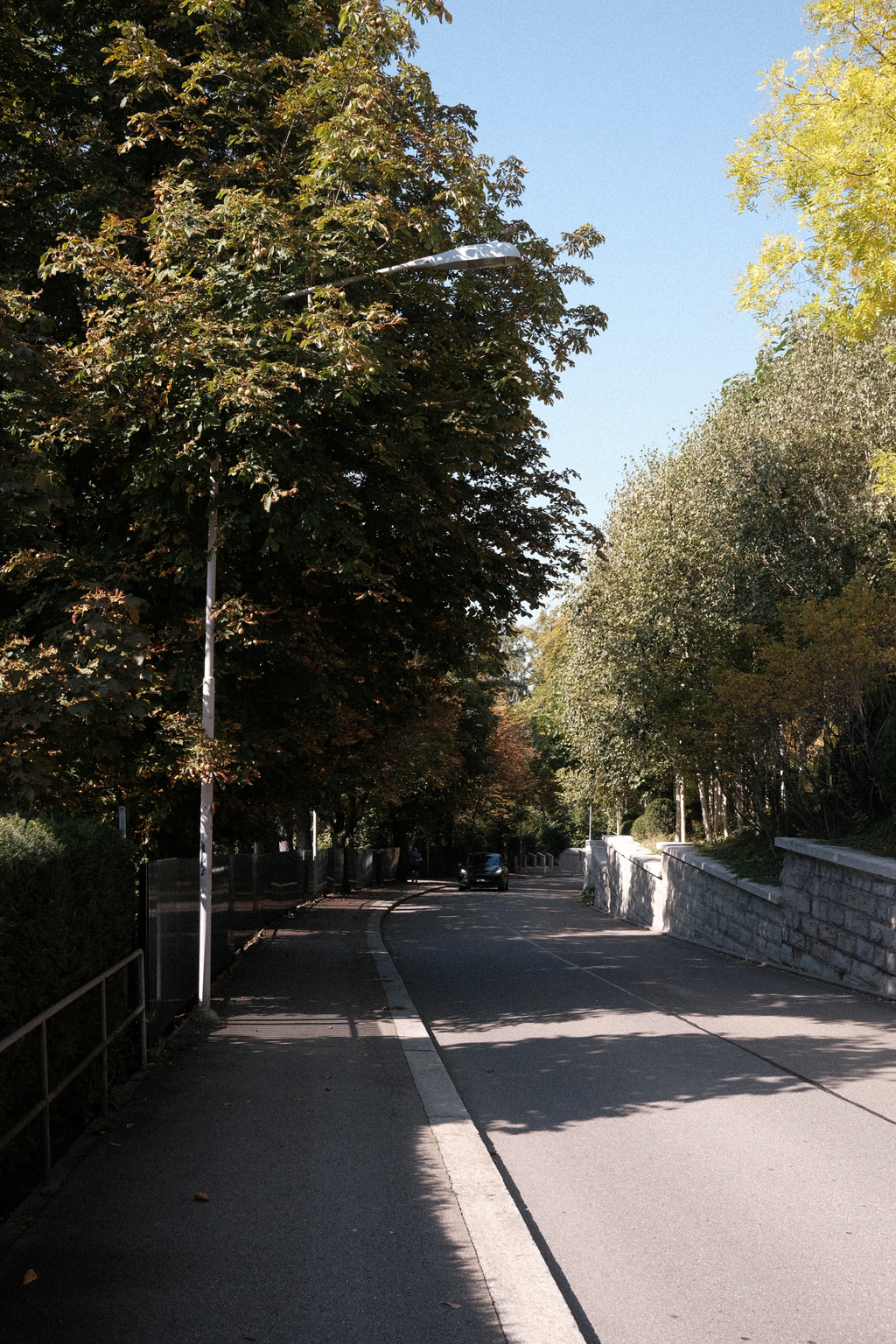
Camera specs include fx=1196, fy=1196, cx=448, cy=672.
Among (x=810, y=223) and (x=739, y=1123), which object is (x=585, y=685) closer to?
(x=810, y=223)

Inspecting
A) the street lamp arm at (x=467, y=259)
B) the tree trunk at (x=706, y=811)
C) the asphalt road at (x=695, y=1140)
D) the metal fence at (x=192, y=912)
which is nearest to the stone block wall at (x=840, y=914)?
the asphalt road at (x=695, y=1140)

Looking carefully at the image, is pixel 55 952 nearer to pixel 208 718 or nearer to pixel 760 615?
pixel 208 718

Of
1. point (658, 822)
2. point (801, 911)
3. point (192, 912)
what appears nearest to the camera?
point (192, 912)

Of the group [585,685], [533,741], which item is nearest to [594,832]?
[533,741]

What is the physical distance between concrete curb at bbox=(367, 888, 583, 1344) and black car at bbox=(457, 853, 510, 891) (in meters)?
39.0

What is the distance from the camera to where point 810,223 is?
15.1m

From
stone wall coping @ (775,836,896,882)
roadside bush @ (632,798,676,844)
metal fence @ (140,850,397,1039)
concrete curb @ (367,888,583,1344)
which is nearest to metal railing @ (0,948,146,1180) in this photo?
metal fence @ (140,850,397,1039)

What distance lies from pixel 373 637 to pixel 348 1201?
30.7ft

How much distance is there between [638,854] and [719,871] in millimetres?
9651

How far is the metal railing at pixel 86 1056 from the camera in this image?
5332 millimetres

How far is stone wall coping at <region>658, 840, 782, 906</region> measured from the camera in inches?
695

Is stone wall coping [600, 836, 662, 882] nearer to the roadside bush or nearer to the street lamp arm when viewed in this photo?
the roadside bush

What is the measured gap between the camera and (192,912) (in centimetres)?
1200

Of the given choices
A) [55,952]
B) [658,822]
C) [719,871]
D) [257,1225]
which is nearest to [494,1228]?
[257,1225]
